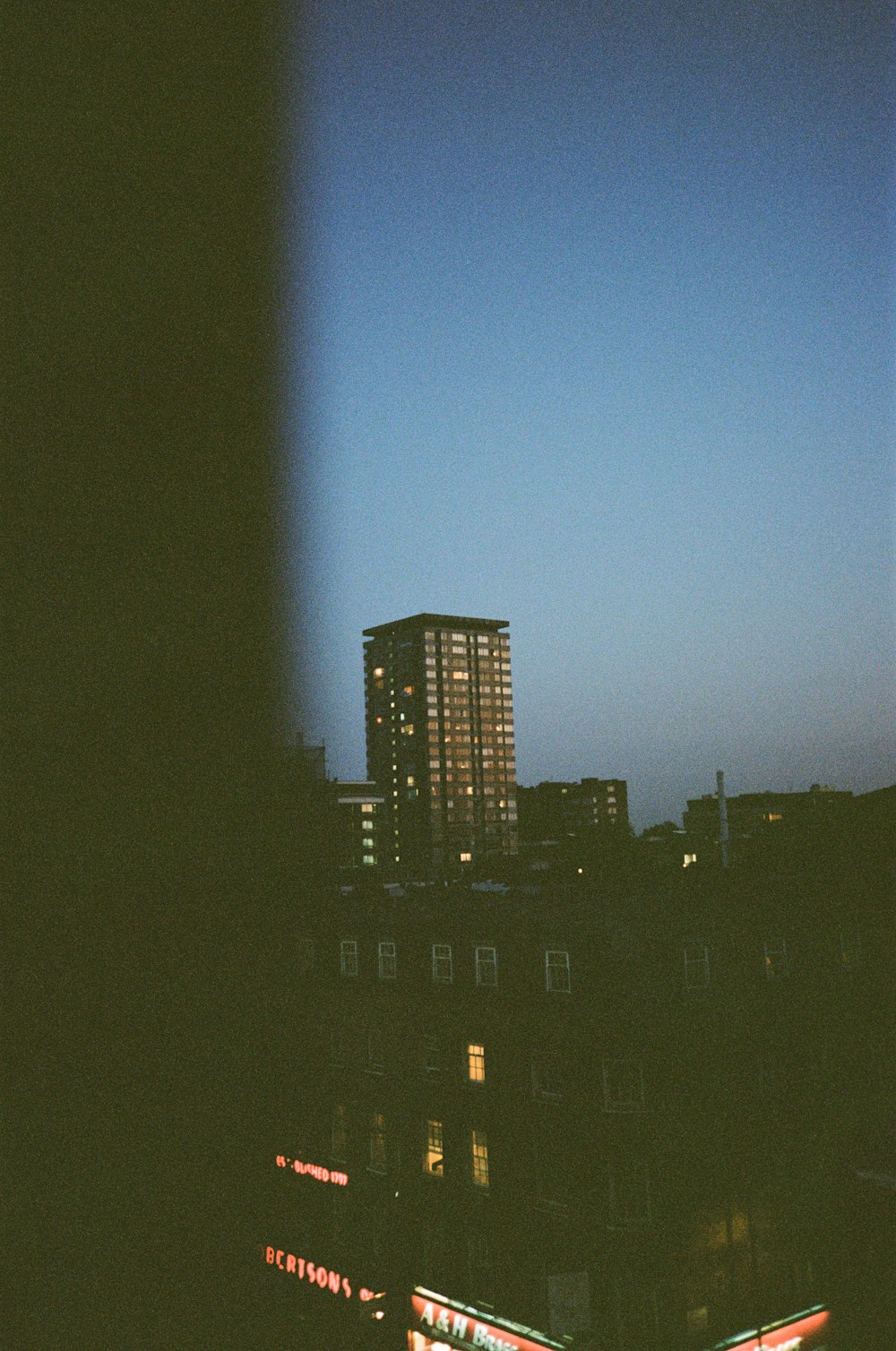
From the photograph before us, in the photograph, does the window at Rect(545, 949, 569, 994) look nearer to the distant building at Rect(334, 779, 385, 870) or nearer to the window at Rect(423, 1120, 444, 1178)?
the window at Rect(423, 1120, 444, 1178)

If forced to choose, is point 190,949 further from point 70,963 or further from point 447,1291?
point 447,1291

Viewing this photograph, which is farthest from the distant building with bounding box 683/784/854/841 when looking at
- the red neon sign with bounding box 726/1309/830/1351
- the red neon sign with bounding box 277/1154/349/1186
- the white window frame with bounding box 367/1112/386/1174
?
the white window frame with bounding box 367/1112/386/1174

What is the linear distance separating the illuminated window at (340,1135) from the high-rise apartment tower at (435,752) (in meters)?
2.17

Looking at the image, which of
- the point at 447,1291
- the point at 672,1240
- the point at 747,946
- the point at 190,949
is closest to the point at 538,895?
the point at 747,946

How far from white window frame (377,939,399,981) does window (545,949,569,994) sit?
5.13ft

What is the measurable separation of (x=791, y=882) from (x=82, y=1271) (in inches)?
239

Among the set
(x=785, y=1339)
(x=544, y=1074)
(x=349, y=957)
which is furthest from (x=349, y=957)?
(x=785, y=1339)

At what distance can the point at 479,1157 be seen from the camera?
653 cm

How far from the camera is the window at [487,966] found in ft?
21.3

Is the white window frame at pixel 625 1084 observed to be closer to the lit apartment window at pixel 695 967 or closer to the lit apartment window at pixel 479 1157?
the lit apartment window at pixel 695 967

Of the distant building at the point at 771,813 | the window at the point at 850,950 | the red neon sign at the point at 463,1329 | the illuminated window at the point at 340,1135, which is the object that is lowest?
the red neon sign at the point at 463,1329

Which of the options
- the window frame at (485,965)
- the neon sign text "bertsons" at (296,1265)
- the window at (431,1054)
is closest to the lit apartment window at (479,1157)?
the window at (431,1054)

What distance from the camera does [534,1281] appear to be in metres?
6.14

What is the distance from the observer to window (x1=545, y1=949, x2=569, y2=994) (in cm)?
610
